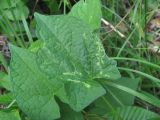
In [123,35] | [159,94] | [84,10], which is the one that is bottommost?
[159,94]

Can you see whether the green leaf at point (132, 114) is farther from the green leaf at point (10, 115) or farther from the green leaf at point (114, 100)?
the green leaf at point (10, 115)

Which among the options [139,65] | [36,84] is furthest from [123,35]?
[36,84]

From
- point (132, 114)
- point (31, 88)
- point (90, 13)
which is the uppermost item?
point (90, 13)

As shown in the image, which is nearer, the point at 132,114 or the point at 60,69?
the point at 60,69

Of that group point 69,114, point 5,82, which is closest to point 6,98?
point 5,82

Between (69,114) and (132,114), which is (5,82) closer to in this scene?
(69,114)

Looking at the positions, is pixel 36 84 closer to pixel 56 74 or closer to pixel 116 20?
pixel 56 74
